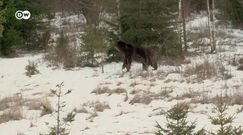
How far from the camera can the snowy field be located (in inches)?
429

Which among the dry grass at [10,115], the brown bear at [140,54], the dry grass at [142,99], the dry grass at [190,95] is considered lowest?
the dry grass at [10,115]

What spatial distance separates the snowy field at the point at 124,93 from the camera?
35.8 ft

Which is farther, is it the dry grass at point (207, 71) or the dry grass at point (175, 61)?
the dry grass at point (175, 61)

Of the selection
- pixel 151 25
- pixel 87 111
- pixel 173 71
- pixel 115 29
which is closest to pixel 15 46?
pixel 115 29

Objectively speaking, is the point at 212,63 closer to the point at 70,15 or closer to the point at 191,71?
the point at 191,71

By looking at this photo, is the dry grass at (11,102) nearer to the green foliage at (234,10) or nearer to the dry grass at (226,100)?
the dry grass at (226,100)

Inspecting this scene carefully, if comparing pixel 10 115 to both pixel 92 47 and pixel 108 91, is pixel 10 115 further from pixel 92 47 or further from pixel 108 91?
pixel 92 47

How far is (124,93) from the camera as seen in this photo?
14.4 meters

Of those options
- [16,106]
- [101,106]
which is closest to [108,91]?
[101,106]

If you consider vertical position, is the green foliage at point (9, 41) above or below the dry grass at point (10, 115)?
above

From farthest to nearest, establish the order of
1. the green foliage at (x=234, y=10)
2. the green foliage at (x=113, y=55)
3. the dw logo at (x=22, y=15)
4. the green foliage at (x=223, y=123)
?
the green foliage at (x=234, y=10) → the dw logo at (x=22, y=15) → the green foliage at (x=113, y=55) → the green foliage at (x=223, y=123)

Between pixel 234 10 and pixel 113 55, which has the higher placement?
pixel 234 10

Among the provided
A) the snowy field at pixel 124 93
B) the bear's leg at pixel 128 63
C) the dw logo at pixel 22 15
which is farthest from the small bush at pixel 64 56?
the dw logo at pixel 22 15

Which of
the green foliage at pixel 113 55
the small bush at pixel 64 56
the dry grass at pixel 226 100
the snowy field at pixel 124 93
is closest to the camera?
the snowy field at pixel 124 93
